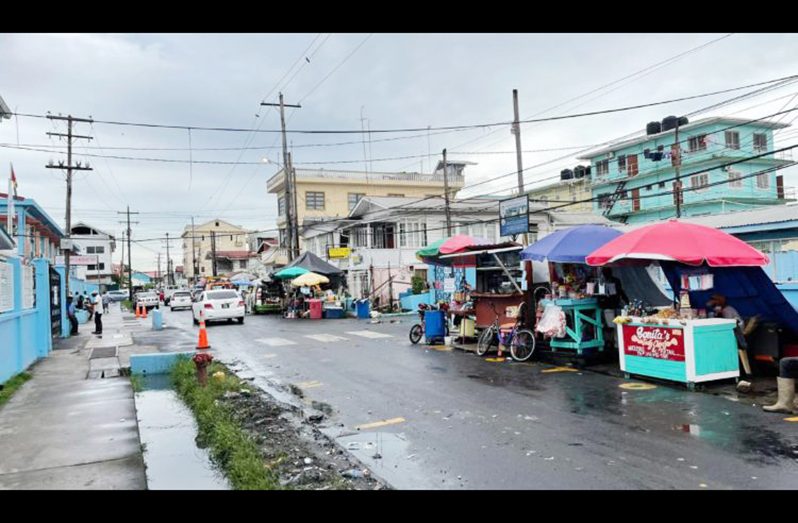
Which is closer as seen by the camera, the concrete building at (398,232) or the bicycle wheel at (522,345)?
the bicycle wheel at (522,345)

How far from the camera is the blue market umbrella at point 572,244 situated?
11.5m

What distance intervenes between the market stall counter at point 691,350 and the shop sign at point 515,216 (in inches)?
219

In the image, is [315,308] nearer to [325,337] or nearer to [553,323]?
[325,337]

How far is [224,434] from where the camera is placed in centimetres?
641

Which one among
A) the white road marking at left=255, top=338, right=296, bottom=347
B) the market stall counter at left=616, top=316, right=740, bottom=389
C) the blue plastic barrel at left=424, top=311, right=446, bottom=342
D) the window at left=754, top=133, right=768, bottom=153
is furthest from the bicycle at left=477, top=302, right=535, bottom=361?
the window at left=754, top=133, right=768, bottom=153

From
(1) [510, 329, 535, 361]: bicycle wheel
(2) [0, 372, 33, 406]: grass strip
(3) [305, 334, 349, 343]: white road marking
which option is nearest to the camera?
(2) [0, 372, 33, 406]: grass strip

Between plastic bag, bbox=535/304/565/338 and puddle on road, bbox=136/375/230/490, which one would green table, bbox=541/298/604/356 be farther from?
puddle on road, bbox=136/375/230/490

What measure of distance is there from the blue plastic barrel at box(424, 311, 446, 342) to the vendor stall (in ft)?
20.6

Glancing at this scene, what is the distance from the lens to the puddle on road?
5441mm

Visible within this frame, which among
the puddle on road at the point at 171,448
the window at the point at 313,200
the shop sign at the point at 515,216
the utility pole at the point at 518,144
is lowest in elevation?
the puddle on road at the point at 171,448

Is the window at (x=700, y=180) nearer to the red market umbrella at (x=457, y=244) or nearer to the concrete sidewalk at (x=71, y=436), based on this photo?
the red market umbrella at (x=457, y=244)

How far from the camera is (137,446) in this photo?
6.52m

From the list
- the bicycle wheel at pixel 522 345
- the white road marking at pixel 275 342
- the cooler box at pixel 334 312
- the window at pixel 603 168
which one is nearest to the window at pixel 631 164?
the window at pixel 603 168
